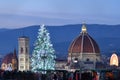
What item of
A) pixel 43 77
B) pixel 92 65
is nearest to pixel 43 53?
pixel 92 65

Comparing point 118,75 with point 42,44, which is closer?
point 118,75

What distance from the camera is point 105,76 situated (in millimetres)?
74188

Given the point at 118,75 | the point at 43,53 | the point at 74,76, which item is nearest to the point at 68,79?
the point at 74,76

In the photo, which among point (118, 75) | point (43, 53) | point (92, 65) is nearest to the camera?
point (118, 75)

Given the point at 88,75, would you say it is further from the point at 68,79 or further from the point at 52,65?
the point at 52,65

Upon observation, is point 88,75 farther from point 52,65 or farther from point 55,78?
point 52,65

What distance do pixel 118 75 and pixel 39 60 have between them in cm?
9838

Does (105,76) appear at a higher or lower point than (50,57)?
lower

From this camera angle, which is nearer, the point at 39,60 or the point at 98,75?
the point at 98,75

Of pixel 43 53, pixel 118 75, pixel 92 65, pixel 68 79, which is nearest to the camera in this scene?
pixel 68 79

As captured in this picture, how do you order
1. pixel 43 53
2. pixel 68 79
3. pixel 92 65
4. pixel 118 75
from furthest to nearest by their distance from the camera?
pixel 92 65
pixel 43 53
pixel 118 75
pixel 68 79

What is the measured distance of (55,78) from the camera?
72.5m

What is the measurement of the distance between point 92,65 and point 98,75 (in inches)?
5019

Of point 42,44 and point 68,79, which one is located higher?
point 42,44
